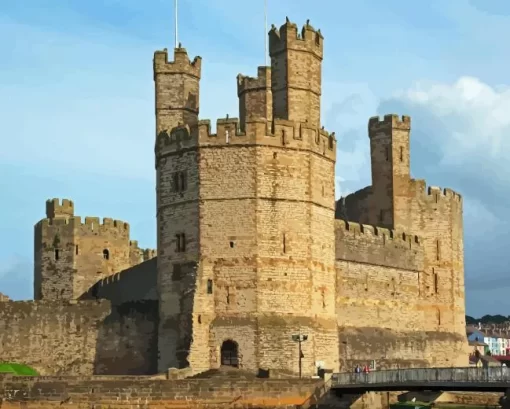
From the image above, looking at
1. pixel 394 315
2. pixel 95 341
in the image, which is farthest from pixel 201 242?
pixel 394 315

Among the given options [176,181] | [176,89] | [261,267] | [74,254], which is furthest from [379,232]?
[74,254]

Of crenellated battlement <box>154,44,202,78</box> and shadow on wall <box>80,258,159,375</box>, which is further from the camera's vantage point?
crenellated battlement <box>154,44,202,78</box>

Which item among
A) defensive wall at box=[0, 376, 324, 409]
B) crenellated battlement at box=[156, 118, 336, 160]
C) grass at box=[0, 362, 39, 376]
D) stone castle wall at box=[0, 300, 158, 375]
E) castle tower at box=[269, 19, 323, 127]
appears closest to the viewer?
defensive wall at box=[0, 376, 324, 409]

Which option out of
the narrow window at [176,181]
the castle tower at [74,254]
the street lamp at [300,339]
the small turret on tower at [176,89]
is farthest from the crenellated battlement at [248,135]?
the castle tower at [74,254]

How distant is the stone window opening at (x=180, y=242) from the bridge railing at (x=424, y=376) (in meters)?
8.10

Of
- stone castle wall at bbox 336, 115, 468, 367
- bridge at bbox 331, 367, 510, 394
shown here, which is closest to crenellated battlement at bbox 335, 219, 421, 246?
stone castle wall at bbox 336, 115, 468, 367

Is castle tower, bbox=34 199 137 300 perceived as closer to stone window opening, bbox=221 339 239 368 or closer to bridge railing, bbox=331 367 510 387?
stone window opening, bbox=221 339 239 368

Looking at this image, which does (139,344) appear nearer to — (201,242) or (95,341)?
(95,341)

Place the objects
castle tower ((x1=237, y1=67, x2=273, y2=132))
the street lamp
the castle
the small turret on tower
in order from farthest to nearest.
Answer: the small turret on tower
castle tower ((x1=237, y1=67, x2=273, y2=132))
the castle
the street lamp

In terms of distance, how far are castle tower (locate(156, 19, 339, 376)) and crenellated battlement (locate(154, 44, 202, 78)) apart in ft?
15.5

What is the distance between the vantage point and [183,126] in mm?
46656

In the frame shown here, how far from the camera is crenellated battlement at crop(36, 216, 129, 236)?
58.9 m

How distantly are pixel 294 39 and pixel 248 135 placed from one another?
5819mm

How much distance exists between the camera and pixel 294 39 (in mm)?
49094
